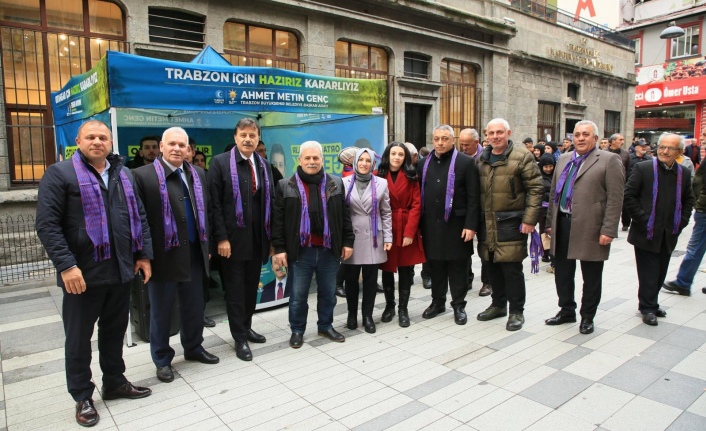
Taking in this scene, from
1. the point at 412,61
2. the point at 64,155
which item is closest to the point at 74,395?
the point at 64,155

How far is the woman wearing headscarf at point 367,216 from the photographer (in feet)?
15.8

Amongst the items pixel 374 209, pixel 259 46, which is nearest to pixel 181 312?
pixel 374 209

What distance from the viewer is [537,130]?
1791 cm

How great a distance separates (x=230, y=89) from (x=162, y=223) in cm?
208

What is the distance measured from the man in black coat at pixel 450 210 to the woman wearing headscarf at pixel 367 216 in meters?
0.53

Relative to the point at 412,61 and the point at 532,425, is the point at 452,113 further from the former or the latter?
the point at 532,425

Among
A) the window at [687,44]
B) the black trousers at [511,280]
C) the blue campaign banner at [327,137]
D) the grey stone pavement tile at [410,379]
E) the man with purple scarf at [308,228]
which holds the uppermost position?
the window at [687,44]

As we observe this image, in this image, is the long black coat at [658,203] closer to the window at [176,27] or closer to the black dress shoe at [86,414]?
the black dress shoe at [86,414]

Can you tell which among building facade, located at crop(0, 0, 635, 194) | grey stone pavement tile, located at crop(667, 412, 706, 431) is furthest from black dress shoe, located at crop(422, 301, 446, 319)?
building facade, located at crop(0, 0, 635, 194)

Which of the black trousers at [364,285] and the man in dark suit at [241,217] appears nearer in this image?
the man in dark suit at [241,217]

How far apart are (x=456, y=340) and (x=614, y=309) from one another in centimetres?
219

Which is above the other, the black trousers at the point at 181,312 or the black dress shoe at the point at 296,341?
the black trousers at the point at 181,312

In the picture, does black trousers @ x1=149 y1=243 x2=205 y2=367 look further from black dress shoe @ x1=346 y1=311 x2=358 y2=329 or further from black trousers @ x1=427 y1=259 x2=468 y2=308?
black trousers @ x1=427 y1=259 x2=468 y2=308

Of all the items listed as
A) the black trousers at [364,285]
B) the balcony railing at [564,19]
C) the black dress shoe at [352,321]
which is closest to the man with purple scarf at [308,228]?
the black trousers at [364,285]
